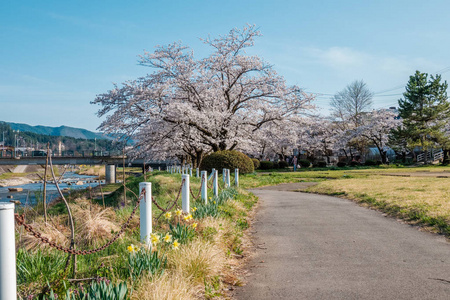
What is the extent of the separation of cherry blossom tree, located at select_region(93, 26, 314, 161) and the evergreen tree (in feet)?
82.3

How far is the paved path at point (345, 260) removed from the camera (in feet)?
15.5

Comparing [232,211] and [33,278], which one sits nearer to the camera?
[33,278]

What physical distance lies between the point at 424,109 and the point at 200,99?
32917 mm

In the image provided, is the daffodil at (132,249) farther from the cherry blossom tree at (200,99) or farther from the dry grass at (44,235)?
the cherry blossom tree at (200,99)

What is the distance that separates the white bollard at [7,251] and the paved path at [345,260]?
106 inches

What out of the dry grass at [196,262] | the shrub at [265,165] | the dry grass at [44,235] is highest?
the shrub at [265,165]

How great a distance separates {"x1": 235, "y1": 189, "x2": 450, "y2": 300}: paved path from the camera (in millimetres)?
4725

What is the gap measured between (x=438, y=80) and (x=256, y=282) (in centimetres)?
5190

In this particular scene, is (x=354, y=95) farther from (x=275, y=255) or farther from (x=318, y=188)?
(x=275, y=255)

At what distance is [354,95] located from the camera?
2400 inches

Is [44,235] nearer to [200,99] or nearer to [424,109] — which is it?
[200,99]

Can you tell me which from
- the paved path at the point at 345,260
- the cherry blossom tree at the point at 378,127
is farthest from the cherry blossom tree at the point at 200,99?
the cherry blossom tree at the point at 378,127

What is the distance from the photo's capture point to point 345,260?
6.11 meters

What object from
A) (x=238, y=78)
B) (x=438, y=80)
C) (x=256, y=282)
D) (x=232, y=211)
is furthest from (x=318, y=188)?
(x=438, y=80)
